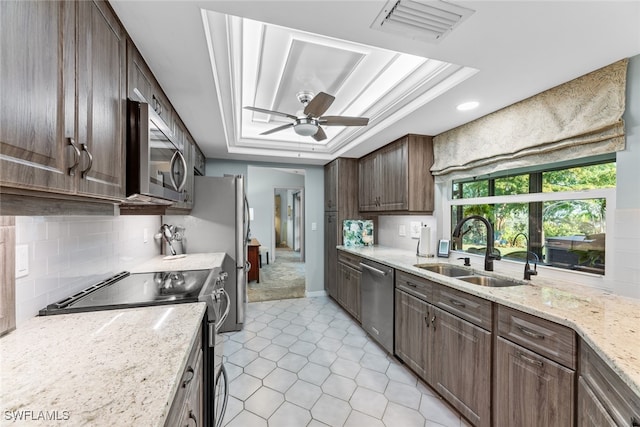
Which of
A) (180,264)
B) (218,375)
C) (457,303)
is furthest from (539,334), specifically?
(180,264)

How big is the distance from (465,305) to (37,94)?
214 centimetres

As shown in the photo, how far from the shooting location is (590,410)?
3.43 feet

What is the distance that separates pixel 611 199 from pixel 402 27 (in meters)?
1.59

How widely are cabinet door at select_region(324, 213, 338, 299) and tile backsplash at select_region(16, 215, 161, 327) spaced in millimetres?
2587

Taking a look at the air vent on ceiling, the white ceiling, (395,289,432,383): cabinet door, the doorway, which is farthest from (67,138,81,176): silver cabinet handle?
the doorway

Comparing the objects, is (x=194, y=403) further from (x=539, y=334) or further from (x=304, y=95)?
(x=304, y=95)

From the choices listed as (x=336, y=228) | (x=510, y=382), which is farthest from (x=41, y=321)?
(x=336, y=228)

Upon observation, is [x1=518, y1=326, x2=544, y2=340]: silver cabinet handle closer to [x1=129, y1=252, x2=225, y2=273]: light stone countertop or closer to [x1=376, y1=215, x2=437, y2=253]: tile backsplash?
[x1=376, y1=215, x2=437, y2=253]: tile backsplash

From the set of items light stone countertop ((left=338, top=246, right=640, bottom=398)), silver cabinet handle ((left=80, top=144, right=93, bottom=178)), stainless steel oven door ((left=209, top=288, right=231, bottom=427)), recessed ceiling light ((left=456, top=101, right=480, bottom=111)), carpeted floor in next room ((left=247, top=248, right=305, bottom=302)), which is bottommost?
carpeted floor in next room ((left=247, top=248, right=305, bottom=302))

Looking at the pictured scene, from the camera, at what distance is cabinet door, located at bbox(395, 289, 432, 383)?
204 cm

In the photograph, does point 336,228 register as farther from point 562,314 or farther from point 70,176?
point 70,176

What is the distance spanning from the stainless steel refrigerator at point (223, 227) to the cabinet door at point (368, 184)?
1672 millimetres

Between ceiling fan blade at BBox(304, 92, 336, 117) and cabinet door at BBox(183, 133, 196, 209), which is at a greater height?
ceiling fan blade at BBox(304, 92, 336, 117)

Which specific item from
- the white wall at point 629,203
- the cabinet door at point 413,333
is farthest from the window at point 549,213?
the cabinet door at point 413,333
